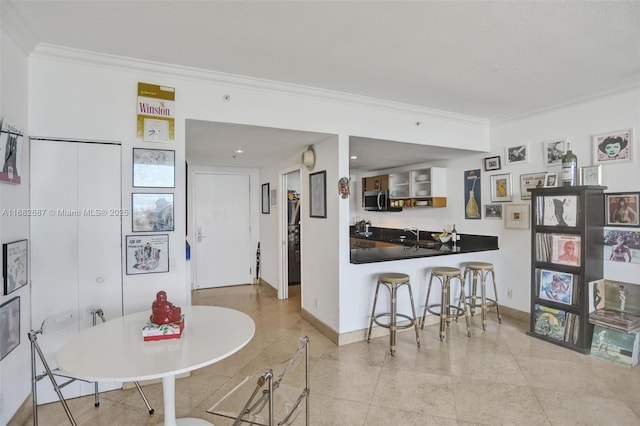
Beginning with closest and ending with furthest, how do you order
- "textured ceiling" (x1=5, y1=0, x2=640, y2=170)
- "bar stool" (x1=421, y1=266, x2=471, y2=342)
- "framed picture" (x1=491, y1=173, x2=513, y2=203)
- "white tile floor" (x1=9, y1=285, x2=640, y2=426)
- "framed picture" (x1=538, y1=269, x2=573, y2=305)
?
"textured ceiling" (x1=5, y1=0, x2=640, y2=170)
"white tile floor" (x1=9, y1=285, x2=640, y2=426)
"framed picture" (x1=538, y1=269, x2=573, y2=305)
"bar stool" (x1=421, y1=266, x2=471, y2=342)
"framed picture" (x1=491, y1=173, x2=513, y2=203)

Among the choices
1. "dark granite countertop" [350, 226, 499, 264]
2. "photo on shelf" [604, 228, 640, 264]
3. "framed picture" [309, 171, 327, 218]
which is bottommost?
"dark granite countertop" [350, 226, 499, 264]

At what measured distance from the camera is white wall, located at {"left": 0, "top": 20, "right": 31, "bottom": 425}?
191cm

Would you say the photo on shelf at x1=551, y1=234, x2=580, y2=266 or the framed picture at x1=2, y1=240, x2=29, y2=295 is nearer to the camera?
the framed picture at x1=2, y1=240, x2=29, y2=295

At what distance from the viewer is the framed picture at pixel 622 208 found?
9.89ft

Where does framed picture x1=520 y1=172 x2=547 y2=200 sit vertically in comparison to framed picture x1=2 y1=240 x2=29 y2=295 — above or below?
above

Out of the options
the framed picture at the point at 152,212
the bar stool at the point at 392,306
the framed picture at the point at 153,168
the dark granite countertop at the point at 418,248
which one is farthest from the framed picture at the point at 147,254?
the bar stool at the point at 392,306

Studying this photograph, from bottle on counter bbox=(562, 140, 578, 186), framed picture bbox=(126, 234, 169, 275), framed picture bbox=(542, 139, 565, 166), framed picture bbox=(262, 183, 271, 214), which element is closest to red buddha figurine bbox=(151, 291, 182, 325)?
framed picture bbox=(126, 234, 169, 275)

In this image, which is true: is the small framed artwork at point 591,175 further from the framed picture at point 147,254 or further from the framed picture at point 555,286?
the framed picture at point 147,254

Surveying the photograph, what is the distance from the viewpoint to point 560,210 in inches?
128

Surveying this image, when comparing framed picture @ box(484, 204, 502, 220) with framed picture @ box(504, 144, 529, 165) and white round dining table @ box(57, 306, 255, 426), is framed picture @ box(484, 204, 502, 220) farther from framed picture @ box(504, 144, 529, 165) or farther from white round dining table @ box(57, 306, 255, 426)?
white round dining table @ box(57, 306, 255, 426)

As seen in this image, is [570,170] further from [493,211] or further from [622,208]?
[493,211]

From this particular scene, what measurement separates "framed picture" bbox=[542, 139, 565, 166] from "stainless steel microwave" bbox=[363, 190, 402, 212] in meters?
2.45

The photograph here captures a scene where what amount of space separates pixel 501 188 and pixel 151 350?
4213 mm

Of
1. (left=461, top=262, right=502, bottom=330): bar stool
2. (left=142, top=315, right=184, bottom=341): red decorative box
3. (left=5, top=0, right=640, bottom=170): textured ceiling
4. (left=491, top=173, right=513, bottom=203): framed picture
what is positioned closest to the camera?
(left=142, top=315, right=184, bottom=341): red decorative box
